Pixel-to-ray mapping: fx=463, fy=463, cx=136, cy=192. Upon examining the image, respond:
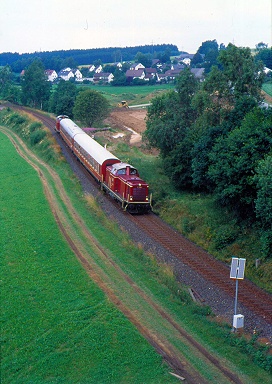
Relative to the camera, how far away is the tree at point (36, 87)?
294 feet

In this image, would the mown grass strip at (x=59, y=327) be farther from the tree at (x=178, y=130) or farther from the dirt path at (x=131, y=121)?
the dirt path at (x=131, y=121)

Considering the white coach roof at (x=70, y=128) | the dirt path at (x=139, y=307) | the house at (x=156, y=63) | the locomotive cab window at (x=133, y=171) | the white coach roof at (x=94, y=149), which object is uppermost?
the house at (x=156, y=63)

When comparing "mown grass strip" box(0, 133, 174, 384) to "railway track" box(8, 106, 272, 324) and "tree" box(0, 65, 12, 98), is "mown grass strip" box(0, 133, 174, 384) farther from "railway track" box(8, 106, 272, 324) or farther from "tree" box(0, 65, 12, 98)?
"tree" box(0, 65, 12, 98)

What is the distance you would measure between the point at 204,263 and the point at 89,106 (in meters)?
45.9

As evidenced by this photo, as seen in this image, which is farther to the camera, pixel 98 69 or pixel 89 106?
pixel 98 69

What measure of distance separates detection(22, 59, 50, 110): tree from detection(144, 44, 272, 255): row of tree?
51453 mm

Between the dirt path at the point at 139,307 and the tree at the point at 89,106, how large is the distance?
123 feet

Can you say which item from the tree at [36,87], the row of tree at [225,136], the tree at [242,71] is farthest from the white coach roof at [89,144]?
the tree at [36,87]

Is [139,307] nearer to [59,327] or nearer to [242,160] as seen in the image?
[59,327]

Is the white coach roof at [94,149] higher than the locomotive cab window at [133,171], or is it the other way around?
the white coach roof at [94,149]

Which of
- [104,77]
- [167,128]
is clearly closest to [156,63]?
[104,77]

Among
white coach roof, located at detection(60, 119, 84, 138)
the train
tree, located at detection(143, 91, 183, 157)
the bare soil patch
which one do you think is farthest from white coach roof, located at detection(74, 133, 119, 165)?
the bare soil patch

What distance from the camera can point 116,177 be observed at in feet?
106

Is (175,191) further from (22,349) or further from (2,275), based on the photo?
(22,349)
